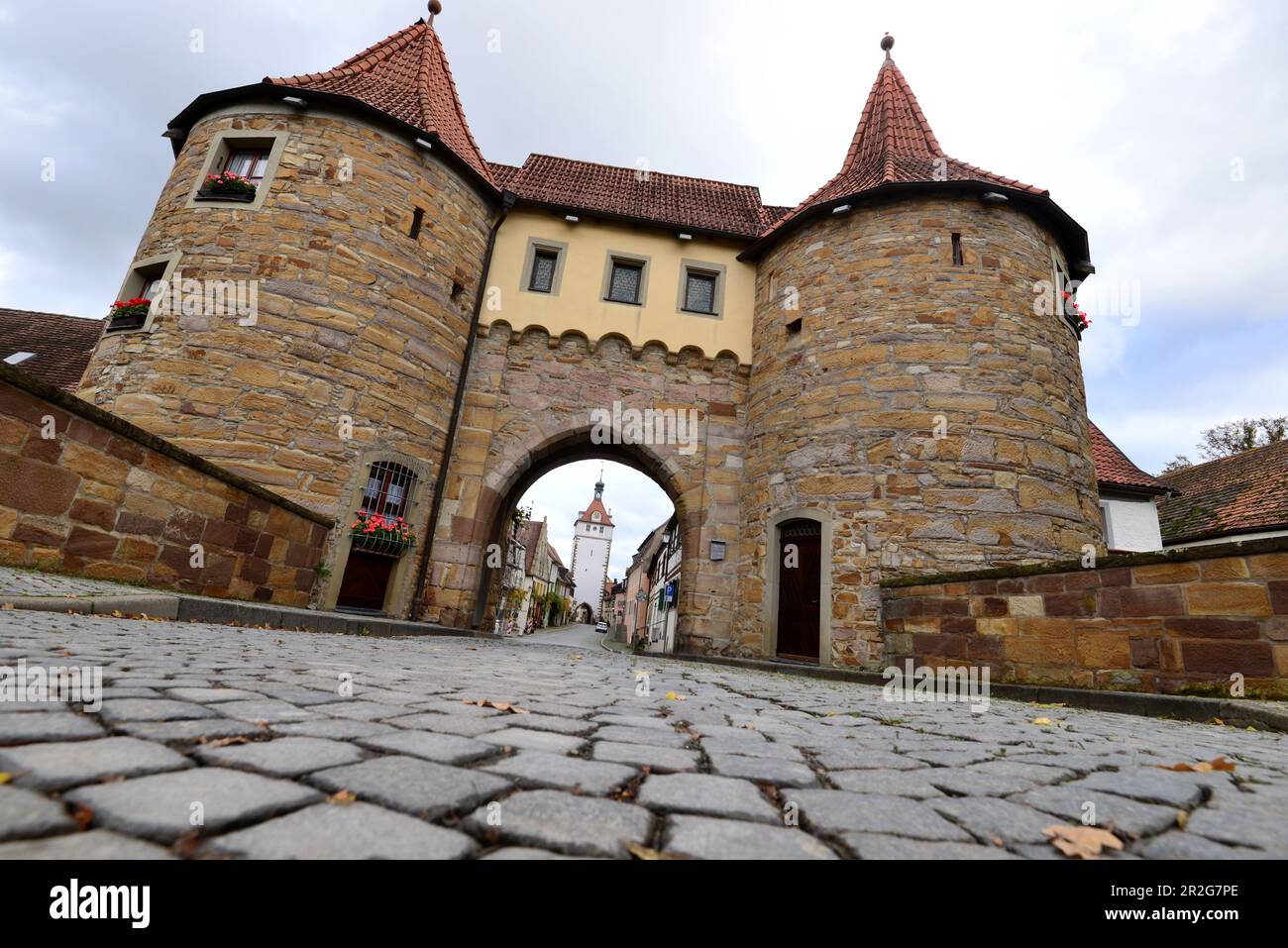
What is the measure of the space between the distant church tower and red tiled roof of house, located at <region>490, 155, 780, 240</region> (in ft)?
210

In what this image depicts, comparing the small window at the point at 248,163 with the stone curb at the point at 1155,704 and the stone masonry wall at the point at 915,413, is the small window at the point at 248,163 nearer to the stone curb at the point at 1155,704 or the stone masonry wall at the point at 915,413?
the stone masonry wall at the point at 915,413

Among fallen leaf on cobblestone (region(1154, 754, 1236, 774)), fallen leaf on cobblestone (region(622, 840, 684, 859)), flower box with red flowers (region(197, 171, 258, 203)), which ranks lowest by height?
fallen leaf on cobblestone (region(622, 840, 684, 859))

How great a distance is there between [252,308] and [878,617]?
9727mm

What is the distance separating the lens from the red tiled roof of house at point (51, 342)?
1348 centimetres

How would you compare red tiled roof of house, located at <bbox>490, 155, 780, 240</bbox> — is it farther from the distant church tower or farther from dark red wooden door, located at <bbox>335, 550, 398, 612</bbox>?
the distant church tower

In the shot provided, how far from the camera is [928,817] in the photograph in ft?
4.00

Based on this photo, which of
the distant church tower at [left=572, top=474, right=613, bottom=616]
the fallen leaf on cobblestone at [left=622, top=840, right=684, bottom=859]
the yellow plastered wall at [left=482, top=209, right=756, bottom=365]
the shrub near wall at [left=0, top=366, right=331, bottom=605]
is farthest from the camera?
the distant church tower at [left=572, top=474, right=613, bottom=616]

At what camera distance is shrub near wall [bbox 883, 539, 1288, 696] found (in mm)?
3990

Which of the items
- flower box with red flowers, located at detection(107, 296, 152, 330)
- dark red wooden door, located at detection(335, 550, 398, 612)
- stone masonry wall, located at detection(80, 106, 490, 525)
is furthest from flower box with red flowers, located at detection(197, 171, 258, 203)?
dark red wooden door, located at detection(335, 550, 398, 612)

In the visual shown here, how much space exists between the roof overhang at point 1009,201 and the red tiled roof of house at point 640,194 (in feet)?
6.36

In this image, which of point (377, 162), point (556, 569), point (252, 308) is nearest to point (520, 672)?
point (252, 308)

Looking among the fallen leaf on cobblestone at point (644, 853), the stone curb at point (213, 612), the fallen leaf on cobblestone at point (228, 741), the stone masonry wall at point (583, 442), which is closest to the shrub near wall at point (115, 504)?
the stone curb at point (213, 612)
